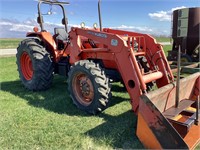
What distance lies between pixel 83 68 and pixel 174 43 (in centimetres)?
698

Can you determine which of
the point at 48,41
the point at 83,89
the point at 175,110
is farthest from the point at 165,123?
the point at 48,41

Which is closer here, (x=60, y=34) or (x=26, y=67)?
(x=60, y=34)

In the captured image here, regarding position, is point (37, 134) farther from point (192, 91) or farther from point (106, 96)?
point (192, 91)

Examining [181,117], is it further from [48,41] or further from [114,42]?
[48,41]

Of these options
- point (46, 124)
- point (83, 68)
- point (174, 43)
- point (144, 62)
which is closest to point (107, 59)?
point (83, 68)

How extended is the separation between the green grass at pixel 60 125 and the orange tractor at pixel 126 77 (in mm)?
284

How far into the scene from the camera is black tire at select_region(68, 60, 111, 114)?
12.5 feet

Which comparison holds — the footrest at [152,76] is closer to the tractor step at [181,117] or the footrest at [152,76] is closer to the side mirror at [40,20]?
the tractor step at [181,117]

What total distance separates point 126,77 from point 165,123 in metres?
1.19

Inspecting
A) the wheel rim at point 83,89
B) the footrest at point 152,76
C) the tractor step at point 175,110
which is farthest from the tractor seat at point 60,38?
the tractor step at point 175,110

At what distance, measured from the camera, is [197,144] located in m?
2.98

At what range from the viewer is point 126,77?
367 cm

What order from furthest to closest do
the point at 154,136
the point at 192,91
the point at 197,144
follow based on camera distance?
the point at 192,91 → the point at 197,144 → the point at 154,136

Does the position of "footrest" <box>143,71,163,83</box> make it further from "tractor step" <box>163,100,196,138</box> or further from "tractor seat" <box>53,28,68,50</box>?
"tractor seat" <box>53,28,68,50</box>
